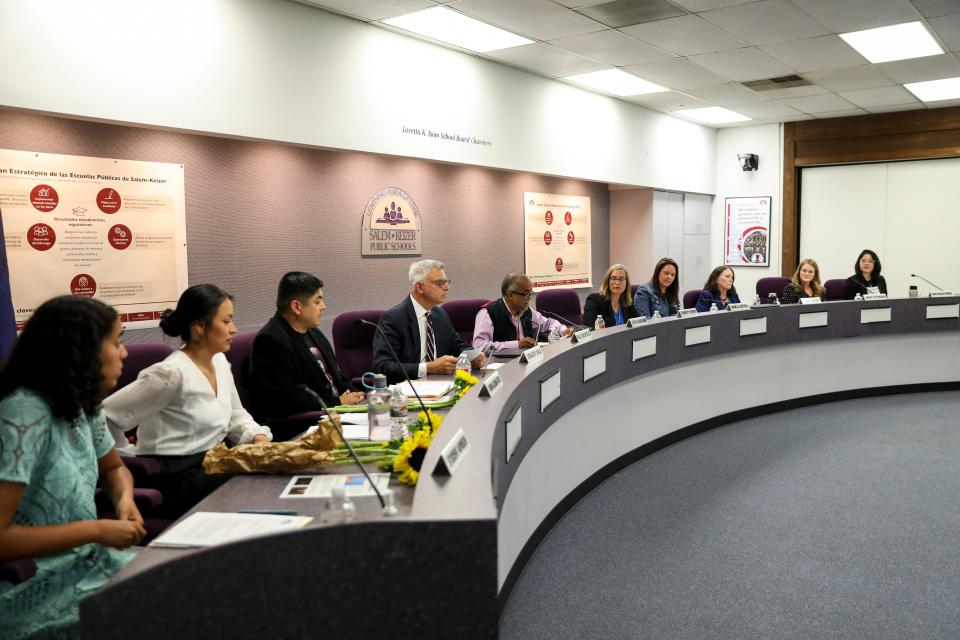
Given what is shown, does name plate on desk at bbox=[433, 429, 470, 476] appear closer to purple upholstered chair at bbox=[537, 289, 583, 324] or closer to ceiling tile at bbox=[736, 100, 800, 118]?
purple upholstered chair at bbox=[537, 289, 583, 324]

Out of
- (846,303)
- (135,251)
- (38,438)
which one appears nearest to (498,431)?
(38,438)

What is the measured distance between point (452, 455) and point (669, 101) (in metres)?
7.02

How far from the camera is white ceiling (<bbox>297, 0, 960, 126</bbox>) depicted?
4.67 meters

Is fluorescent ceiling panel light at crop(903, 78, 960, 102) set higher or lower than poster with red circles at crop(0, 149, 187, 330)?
higher

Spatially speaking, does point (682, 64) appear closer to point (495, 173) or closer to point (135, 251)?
point (495, 173)

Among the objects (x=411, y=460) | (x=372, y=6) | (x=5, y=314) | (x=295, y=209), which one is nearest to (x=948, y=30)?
(x=372, y=6)

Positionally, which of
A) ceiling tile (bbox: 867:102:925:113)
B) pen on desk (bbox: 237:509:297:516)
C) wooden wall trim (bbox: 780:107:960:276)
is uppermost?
ceiling tile (bbox: 867:102:925:113)

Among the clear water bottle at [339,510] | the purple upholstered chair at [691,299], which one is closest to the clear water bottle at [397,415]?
the clear water bottle at [339,510]

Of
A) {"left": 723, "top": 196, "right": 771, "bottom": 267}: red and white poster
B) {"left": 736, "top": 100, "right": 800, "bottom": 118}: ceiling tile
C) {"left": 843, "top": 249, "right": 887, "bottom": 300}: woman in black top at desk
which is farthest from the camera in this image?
{"left": 723, "top": 196, "right": 771, "bottom": 267}: red and white poster

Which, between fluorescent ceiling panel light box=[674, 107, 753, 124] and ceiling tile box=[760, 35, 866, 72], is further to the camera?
fluorescent ceiling panel light box=[674, 107, 753, 124]

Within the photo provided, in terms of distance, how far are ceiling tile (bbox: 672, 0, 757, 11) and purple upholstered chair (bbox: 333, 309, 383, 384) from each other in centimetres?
290

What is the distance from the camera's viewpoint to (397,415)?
7.86 ft

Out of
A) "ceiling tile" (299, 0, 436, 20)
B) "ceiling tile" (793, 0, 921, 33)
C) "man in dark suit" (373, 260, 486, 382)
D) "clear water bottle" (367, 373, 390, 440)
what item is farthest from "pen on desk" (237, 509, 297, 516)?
"ceiling tile" (793, 0, 921, 33)

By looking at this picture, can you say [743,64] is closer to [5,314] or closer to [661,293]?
[661,293]
